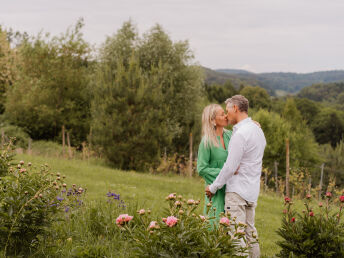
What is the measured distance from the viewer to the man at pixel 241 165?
390cm

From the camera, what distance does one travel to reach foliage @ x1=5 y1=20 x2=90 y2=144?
26.3 m

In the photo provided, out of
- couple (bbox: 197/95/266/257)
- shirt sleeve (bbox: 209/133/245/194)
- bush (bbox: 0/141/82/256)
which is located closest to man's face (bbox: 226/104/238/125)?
couple (bbox: 197/95/266/257)

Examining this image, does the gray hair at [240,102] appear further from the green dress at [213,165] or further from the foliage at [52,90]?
the foliage at [52,90]

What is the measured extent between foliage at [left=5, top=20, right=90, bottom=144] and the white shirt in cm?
2328

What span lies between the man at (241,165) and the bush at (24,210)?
1.75 meters

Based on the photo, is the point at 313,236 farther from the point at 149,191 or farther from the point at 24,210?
the point at 149,191

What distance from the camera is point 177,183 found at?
13.8m

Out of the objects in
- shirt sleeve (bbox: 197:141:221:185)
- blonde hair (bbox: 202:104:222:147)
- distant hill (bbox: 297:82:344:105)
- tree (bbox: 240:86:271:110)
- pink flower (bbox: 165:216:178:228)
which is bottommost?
pink flower (bbox: 165:216:178:228)

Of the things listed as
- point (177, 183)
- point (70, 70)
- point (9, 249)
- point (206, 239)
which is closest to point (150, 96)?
point (177, 183)

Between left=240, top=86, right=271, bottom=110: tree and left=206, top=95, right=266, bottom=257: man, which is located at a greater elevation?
left=240, top=86, right=271, bottom=110: tree

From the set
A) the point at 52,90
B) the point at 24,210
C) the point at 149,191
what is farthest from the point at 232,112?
the point at 52,90

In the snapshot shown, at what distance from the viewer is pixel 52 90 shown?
26141 millimetres

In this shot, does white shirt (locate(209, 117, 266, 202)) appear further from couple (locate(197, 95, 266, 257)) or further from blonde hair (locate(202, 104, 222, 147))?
blonde hair (locate(202, 104, 222, 147))

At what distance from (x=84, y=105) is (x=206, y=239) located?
26611mm
